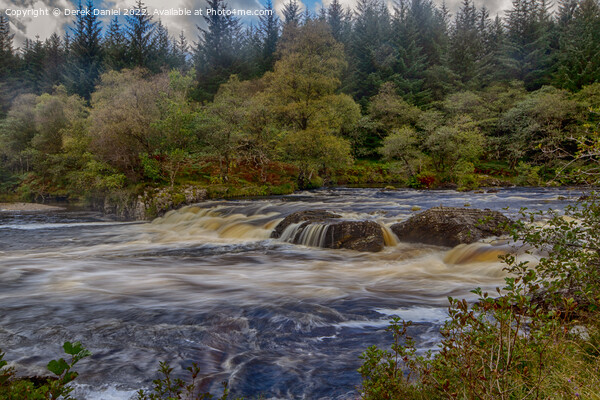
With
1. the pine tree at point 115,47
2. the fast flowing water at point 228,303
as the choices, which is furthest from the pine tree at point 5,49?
the fast flowing water at point 228,303

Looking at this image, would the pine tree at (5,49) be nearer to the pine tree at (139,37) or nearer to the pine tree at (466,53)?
the pine tree at (139,37)

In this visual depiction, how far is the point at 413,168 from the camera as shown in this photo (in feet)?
97.2

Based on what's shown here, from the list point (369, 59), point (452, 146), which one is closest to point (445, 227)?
point (452, 146)

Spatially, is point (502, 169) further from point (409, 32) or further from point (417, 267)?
point (417, 267)

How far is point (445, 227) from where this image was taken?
10.3m

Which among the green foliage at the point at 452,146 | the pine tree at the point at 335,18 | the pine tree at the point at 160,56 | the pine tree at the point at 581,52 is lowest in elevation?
the green foliage at the point at 452,146

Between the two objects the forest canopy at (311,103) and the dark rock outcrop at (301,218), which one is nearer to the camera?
the dark rock outcrop at (301,218)

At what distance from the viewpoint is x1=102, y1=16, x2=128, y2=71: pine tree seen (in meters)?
50.3

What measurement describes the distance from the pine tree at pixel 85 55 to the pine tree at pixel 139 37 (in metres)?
5.28

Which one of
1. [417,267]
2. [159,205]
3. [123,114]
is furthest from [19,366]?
[123,114]

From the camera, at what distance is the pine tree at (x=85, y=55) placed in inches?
2039

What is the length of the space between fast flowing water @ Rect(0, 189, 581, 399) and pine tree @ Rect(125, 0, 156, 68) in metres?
45.6

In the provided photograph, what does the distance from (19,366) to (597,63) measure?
49.8 m

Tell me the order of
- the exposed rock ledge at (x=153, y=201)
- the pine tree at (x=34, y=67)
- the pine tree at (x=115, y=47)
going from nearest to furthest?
the exposed rock ledge at (x=153, y=201) → the pine tree at (x=115, y=47) → the pine tree at (x=34, y=67)
